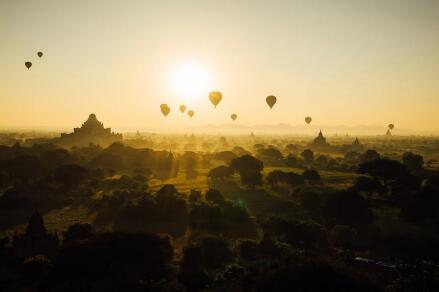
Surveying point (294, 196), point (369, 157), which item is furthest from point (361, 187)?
point (369, 157)

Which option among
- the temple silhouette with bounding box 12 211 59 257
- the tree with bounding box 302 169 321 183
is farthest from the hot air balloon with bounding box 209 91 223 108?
the temple silhouette with bounding box 12 211 59 257

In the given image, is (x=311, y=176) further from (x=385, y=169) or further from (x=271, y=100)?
(x=271, y=100)

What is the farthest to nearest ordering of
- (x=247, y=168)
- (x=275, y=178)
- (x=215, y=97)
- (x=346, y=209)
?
(x=215, y=97) → (x=247, y=168) → (x=275, y=178) → (x=346, y=209)

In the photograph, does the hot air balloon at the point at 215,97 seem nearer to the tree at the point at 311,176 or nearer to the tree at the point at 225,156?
the tree at the point at 225,156

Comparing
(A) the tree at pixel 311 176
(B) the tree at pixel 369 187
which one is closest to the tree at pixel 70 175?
(A) the tree at pixel 311 176

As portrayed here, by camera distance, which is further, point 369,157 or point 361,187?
point 369,157

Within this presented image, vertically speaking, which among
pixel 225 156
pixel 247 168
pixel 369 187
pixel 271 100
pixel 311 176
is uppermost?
pixel 271 100

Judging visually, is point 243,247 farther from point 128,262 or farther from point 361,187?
point 361,187

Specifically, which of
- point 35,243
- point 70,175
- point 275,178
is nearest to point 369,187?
point 275,178
